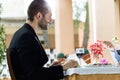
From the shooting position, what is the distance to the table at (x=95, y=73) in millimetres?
2195

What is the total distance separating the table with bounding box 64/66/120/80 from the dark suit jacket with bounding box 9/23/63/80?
0.45 ft

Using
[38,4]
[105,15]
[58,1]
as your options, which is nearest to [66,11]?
[58,1]

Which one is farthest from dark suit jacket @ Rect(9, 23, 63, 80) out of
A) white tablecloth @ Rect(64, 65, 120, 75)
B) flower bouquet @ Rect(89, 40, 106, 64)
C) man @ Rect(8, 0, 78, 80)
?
flower bouquet @ Rect(89, 40, 106, 64)

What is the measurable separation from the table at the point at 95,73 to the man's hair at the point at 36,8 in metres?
0.48

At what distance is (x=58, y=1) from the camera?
8.23 meters

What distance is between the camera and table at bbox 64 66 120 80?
7.20 ft

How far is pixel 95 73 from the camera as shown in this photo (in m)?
2.22

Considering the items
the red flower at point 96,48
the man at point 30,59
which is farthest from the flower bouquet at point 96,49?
the man at point 30,59

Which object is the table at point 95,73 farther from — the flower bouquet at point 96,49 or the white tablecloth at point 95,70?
the flower bouquet at point 96,49

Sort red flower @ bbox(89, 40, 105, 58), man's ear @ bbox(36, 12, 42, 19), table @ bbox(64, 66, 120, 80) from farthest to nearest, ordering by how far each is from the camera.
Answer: red flower @ bbox(89, 40, 105, 58) < man's ear @ bbox(36, 12, 42, 19) < table @ bbox(64, 66, 120, 80)

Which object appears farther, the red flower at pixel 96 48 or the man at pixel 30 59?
the red flower at pixel 96 48

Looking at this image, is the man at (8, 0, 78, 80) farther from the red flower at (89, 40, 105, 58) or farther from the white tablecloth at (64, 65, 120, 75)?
the red flower at (89, 40, 105, 58)

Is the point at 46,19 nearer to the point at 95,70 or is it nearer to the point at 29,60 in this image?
the point at 29,60

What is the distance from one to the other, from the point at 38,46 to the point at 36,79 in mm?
229
